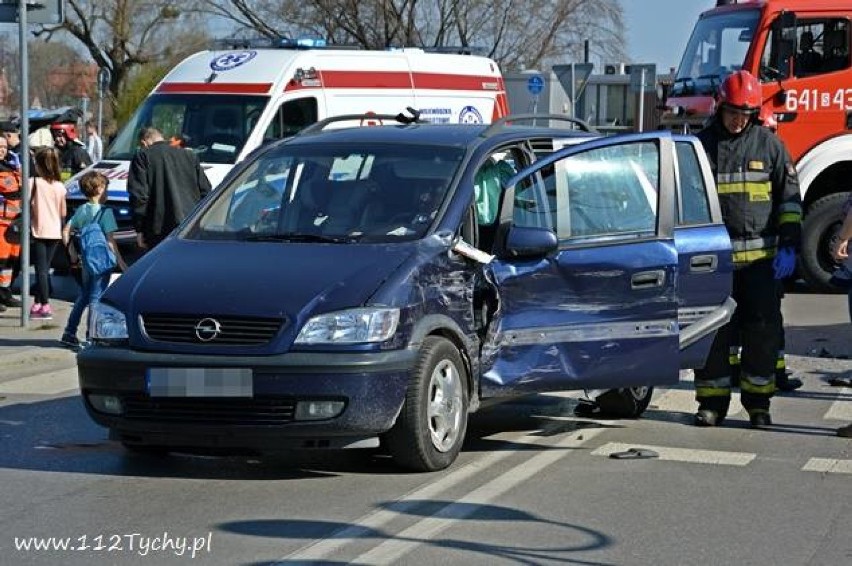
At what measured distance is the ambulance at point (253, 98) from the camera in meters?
17.0

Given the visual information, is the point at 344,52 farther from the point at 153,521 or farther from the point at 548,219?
the point at 153,521

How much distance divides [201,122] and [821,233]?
22.6 feet

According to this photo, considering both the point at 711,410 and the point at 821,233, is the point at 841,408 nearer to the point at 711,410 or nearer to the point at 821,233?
the point at 711,410

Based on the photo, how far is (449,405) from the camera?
7.57m

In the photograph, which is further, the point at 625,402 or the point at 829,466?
the point at 625,402

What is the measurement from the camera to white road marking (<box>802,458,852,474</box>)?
7.80 m

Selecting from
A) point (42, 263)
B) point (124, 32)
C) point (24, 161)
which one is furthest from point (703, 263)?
point (124, 32)

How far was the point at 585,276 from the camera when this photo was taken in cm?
805

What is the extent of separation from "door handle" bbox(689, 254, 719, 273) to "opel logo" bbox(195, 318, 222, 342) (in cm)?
277

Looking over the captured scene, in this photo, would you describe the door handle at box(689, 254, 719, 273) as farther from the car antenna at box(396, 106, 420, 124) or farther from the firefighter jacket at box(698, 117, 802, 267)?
the car antenna at box(396, 106, 420, 124)

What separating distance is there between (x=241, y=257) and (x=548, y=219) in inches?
65.8

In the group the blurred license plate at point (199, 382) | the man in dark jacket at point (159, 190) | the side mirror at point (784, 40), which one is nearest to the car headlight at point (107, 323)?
the blurred license plate at point (199, 382)

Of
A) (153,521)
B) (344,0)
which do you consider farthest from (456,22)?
(153,521)

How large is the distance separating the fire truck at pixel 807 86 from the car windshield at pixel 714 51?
0.01 metres
